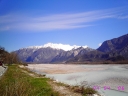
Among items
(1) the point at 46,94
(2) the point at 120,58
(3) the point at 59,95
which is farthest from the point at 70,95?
(2) the point at 120,58

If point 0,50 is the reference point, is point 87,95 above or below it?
below

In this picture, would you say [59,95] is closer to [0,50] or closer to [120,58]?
[0,50]

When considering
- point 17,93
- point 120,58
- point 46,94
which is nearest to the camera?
point 17,93

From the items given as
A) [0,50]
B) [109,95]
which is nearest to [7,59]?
[0,50]

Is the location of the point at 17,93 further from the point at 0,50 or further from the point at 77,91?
the point at 0,50

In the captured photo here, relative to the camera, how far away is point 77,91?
548 inches

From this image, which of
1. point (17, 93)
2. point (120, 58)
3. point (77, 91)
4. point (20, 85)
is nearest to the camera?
point (17, 93)

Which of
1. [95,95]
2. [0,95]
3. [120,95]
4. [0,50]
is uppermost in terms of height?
[0,50]

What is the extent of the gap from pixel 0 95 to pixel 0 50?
73414 millimetres

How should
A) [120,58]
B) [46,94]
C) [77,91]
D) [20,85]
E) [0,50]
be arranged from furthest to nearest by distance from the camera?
[120,58] < [0,50] < [77,91] < [46,94] < [20,85]

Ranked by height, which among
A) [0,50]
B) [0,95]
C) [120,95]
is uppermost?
[0,50]

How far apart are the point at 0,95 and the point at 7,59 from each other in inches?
2920

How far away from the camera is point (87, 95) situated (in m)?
12.7

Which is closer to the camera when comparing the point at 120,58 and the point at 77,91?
the point at 77,91
